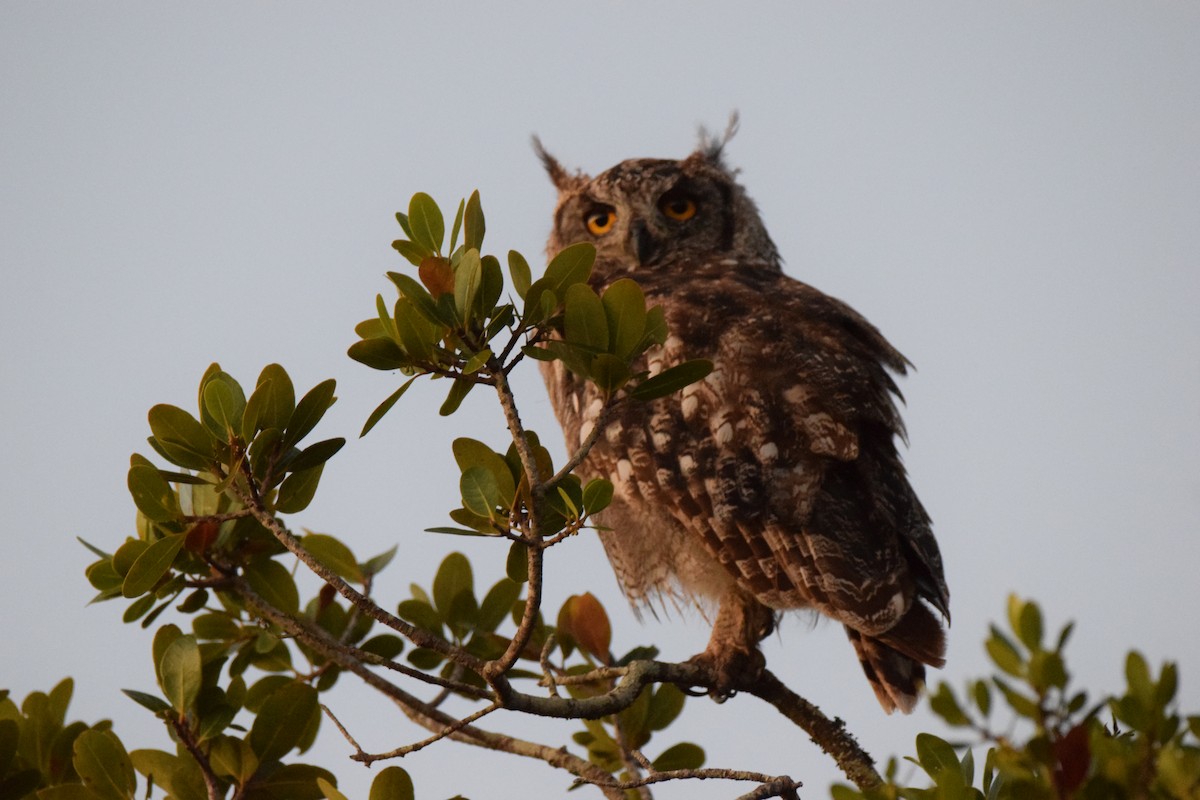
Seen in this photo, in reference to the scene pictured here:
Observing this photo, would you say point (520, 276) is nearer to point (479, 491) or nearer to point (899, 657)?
point (479, 491)

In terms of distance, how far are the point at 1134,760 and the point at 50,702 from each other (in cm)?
274

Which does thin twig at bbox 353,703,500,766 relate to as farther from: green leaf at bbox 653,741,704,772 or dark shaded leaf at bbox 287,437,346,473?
green leaf at bbox 653,741,704,772

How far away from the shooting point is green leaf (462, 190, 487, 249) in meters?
2.27

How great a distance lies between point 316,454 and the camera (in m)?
2.33

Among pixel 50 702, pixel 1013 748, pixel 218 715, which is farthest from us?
pixel 50 702

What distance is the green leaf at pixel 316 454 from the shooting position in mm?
2312

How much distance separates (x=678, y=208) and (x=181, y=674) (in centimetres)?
380

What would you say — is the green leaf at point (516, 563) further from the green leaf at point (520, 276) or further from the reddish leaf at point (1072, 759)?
the reddish leaf at point (1072, 759)

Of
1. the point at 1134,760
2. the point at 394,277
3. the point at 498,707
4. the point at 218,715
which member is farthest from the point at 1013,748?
the point at 218,715

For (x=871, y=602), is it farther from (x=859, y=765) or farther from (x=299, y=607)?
(x=299, y=607)

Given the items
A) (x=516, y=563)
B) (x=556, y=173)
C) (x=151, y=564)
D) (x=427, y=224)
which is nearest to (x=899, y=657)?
(x=516, y=563)

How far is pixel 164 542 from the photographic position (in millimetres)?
2385

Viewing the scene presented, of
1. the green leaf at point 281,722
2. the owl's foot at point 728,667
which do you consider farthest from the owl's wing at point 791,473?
the green leaf at point 281,722

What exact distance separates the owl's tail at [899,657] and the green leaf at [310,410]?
2.21m
